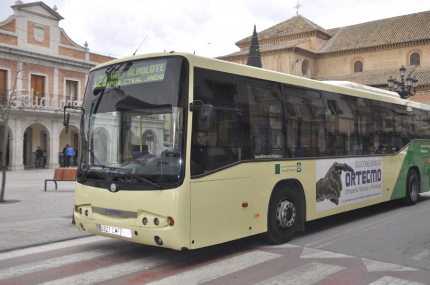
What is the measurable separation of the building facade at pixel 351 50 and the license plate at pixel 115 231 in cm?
4037

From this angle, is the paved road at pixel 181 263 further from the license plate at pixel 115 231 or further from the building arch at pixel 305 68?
the building arch at pixel 305 68

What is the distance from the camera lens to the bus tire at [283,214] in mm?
7484

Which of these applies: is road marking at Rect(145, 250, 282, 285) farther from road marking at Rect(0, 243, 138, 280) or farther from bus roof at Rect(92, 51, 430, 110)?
bus roof at Rect(92, 51, 430, 110)

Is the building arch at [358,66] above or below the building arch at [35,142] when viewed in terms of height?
above

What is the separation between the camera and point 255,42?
3139cm

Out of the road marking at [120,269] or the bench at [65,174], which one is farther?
the bench at [65,174]

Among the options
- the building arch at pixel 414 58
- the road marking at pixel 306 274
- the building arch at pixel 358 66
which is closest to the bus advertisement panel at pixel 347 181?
the road marking at pixel 306 274

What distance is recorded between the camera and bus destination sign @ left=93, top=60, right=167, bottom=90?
6.31 metres

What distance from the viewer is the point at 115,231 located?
6.43m

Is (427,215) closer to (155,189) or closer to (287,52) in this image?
(155,189)

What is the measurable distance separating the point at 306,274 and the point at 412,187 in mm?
7703

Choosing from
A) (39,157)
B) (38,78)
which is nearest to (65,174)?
(39,157)

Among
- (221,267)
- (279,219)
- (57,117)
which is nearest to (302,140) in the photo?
(279,219)

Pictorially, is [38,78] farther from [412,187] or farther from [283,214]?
[283,214]
